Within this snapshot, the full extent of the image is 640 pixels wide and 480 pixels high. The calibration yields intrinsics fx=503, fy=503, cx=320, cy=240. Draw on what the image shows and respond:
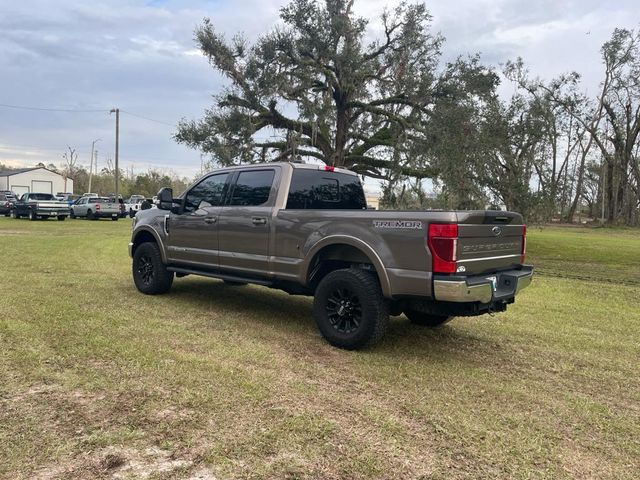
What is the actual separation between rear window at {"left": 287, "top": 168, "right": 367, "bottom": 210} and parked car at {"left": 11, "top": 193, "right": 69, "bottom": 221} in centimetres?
2798

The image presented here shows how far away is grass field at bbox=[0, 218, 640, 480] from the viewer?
295 centimetres

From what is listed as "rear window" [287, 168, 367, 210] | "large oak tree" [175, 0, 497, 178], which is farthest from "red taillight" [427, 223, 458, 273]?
"large oak tree" [175, 0, 497, 178]

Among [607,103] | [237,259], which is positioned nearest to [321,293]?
[237,259]

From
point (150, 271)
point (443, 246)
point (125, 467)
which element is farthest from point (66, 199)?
point (125, 467)

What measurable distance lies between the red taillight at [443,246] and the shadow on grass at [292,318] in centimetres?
117

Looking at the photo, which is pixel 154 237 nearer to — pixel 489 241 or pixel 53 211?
pixel 489 241

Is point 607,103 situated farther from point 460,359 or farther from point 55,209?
point 460,359

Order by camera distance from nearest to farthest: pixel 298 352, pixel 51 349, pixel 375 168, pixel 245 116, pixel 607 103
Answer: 1. pixel 51 349
2. pixel 298 352
3. pixel 245 116
4. pixel 375 168
5. pixel 607 103

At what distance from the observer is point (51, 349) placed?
15.4 feet


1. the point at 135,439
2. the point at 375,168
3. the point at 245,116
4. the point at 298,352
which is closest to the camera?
the point at 135,439

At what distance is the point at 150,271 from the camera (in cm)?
765

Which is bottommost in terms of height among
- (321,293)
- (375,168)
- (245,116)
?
(321,293)

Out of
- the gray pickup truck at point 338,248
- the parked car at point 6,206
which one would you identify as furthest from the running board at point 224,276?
the parked car at point 6,206

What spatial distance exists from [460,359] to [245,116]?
15.0 m
